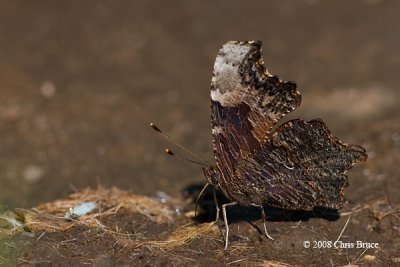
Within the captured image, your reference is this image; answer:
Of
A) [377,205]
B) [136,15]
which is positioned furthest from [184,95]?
[377,205]

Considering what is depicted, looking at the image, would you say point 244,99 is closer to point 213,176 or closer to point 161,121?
point 213,176

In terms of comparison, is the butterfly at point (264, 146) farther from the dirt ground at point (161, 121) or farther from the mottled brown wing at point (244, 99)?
the dirt ground at point (161, 121)

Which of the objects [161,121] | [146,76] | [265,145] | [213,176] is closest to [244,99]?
[265,145]

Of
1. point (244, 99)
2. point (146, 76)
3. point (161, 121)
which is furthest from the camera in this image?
point (146, 76)

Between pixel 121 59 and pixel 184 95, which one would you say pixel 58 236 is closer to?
pixel 184 95

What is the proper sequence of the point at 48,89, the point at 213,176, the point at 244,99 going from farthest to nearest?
the point at 48,89
the point at 213,176
the point at 244,99

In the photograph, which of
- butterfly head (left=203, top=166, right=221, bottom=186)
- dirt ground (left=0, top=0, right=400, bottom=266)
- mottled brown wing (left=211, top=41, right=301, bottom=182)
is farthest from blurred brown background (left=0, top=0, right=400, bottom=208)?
mottled brown wing (left=211, top=41, right=301, bottom=182)

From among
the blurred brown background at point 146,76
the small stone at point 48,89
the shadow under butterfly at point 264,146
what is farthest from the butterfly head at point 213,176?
the small stone at point 48,89
